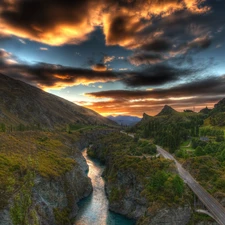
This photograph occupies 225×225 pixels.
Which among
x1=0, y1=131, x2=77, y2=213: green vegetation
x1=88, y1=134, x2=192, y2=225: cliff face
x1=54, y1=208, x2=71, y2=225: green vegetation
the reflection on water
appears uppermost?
x1=0, y1=131, x2=77, y2=213: green vegetation

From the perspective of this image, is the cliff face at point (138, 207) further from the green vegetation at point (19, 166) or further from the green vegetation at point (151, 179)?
the green vegetation at point (19, 166)

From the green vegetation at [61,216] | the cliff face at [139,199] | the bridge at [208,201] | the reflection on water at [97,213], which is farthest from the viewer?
the reflection on water at [97,213]

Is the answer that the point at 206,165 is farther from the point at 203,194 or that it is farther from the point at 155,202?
the point at 155,202

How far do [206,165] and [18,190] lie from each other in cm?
8056

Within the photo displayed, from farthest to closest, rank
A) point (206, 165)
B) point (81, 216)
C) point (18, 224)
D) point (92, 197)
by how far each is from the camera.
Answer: point (92, 197)
point (206, 165)
point (81, 216)
point (18, 224)

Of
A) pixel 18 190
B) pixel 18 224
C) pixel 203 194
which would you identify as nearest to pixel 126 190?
pixel 203 194

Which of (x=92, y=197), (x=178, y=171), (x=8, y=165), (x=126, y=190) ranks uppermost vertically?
(x=8, y=165)

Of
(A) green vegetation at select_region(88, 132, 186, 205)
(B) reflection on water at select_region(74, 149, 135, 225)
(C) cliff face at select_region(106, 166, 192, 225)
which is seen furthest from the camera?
(B) reflection on water at select_region(74, 149, 135, 225)

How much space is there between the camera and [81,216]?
94.8 meters

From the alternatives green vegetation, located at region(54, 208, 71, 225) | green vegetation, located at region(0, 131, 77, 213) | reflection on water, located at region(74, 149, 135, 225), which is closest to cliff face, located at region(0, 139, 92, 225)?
green vegetation, located at region(54, 208, 71, 225)

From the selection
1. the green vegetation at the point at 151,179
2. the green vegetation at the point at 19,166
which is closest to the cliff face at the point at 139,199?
the green vegetation at the point at 151,179

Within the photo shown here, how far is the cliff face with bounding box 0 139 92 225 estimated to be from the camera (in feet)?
245

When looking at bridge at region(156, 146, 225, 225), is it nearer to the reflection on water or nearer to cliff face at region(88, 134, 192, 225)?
cliff face at region(88, 134, 192, 225)

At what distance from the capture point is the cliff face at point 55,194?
74669 millimetres
